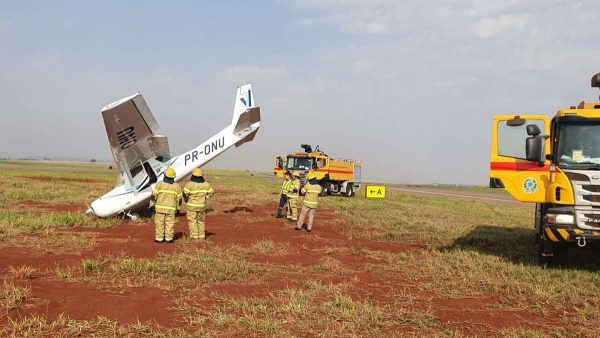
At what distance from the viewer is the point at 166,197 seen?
34.1ft

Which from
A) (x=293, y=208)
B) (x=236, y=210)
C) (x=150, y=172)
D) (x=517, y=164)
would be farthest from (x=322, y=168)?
(x=517, y=164)

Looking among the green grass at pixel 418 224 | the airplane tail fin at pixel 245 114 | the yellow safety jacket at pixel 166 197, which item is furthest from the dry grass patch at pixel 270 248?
the airplane tail fin at pixel 245 114

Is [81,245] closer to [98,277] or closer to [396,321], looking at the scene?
[98,277]

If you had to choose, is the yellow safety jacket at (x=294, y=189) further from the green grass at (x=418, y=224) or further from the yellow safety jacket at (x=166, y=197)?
the yellow safety jacket at (x=166, y=197)

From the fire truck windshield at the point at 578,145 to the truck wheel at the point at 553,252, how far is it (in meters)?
1.62

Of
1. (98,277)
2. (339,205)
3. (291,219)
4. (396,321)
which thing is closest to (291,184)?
(291,219)

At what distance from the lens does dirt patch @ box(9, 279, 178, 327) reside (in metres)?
5.20

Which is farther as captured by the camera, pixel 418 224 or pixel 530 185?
pixel 418 224

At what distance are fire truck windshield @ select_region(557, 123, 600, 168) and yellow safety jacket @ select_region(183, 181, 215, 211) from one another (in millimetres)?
7339

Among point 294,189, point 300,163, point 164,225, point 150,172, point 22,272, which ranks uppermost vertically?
point 300,163

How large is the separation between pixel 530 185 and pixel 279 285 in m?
5.04

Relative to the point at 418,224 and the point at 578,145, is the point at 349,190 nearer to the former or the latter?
the point at 418,224

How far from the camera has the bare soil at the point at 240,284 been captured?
545cm

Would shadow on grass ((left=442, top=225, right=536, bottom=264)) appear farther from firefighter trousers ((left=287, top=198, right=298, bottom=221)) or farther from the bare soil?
firefighter trousers ((left=287, top=198, right=298, bottom=221))
